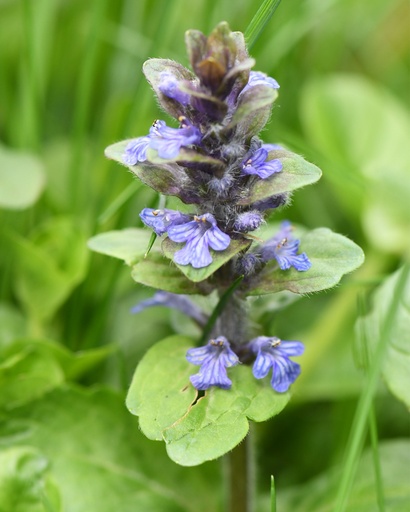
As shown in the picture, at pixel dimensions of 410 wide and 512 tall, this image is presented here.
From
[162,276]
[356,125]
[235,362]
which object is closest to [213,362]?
Answer: [235,362]

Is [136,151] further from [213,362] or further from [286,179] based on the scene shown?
[213,362]

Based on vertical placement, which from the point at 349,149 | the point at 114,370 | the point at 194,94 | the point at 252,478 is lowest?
the point at 114,370

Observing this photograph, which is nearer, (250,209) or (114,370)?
(250,209)

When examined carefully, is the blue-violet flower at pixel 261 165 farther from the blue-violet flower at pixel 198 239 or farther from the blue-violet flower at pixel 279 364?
the blue-violet flower at pixel 279 364

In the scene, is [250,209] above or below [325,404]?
above

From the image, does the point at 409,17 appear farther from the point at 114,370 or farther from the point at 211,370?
the point at 211,370

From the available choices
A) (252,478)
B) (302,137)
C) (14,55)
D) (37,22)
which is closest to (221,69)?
(252,478)

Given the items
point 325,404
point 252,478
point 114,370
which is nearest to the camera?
point 252,478

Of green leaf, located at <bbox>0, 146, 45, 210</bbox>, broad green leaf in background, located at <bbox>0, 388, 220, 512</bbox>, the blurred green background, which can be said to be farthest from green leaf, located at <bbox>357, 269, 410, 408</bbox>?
green leaf, located at <bbox>0, 146, 45, 210</bbox>
